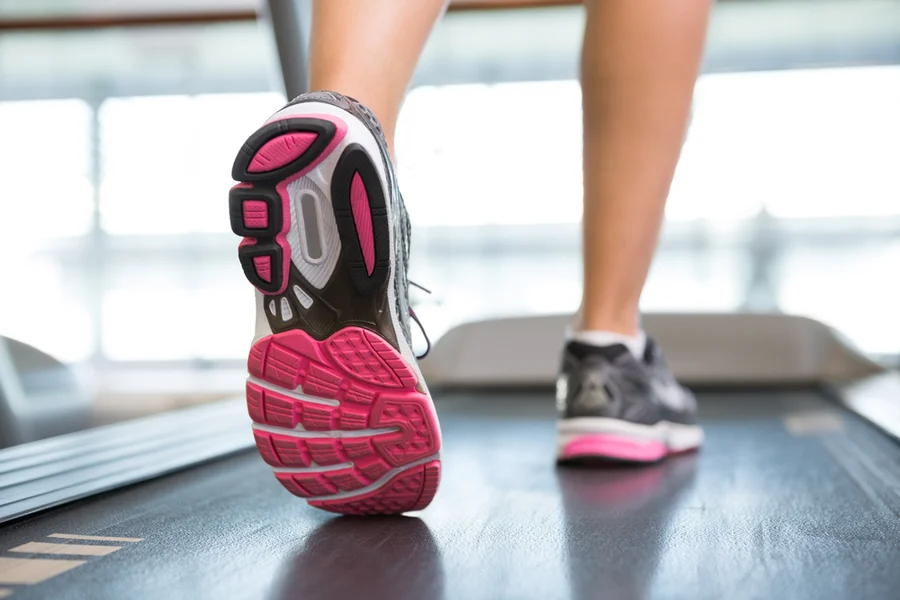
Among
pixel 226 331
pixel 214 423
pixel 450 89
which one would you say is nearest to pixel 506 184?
pixel 450 89

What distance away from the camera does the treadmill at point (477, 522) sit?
0.52 m

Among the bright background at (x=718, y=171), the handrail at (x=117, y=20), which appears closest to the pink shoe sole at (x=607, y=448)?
the handrail at (x=117, y=20)

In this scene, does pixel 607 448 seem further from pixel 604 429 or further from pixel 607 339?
pixel 607 339

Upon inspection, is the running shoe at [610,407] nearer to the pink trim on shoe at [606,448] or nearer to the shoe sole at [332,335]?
the pink trim on shoe at [606,448]

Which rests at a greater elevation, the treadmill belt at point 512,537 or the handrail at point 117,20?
the handrail at point 117,20

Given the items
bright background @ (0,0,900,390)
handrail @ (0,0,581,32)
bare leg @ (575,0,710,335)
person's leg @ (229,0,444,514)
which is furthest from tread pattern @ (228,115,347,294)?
bright background @ (0,0,900,390)

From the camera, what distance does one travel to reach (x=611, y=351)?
99 cm

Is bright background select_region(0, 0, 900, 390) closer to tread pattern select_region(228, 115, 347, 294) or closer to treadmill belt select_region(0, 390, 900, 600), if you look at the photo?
treadmill belt select_region(0, 390, 900, 600)

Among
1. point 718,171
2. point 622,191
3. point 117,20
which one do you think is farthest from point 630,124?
point 718,171

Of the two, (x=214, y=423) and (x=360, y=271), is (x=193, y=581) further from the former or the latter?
(x=214, y=423)

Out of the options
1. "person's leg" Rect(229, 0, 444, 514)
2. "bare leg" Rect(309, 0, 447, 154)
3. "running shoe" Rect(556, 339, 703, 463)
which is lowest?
"running shoe" Rect(556, 339, 703, 463)

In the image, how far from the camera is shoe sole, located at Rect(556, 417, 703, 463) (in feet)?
3.13

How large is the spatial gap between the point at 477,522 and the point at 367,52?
0.38m

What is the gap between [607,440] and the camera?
0.96m
